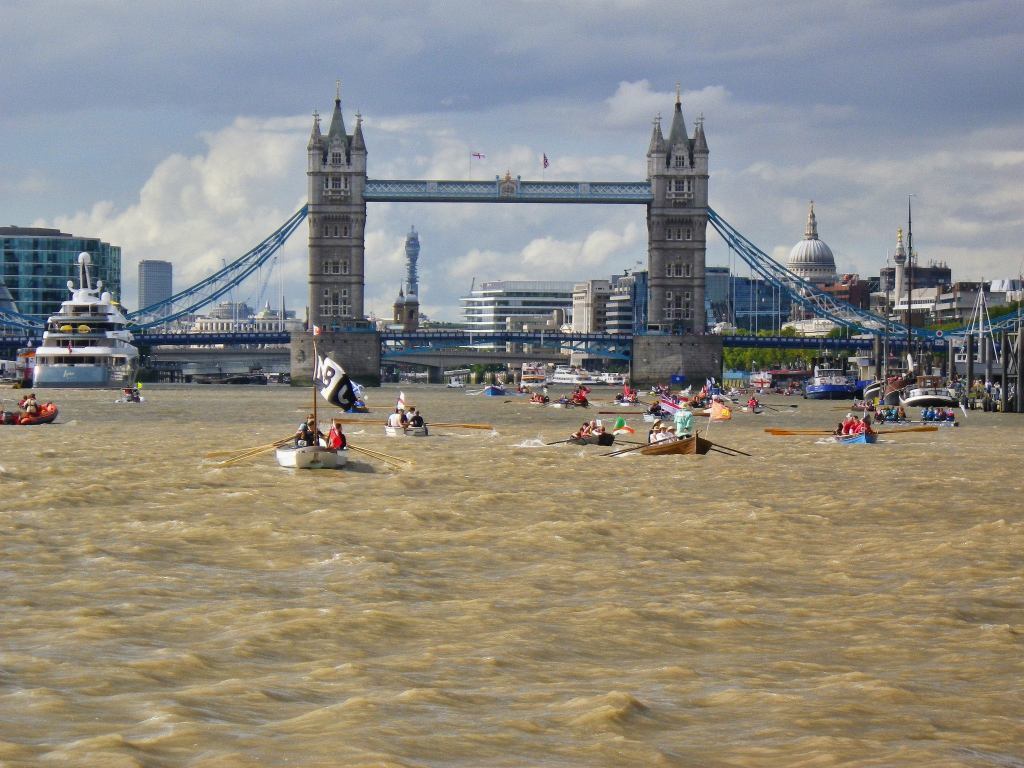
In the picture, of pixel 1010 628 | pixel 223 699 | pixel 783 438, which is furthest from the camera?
pixel 783 438

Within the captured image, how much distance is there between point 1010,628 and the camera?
64.2ft

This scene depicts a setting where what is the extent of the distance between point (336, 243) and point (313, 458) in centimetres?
13396

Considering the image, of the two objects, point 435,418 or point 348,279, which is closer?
point 435,418

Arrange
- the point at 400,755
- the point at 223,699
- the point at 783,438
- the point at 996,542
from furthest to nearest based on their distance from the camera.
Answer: the point at 783,438 → the point at 996,542 → the point at 223,699 → the point at 400,755

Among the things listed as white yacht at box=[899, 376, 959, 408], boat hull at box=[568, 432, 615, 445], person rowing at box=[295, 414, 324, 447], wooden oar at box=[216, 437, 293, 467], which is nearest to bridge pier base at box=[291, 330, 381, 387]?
white yacht at box=[899, 376, 959, 408]

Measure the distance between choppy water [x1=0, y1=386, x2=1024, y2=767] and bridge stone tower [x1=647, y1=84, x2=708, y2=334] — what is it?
13484 cm

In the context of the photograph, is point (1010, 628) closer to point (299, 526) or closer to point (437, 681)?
point (437, 681)

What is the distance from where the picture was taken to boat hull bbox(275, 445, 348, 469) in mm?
41625

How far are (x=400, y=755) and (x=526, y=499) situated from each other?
70.9 ft

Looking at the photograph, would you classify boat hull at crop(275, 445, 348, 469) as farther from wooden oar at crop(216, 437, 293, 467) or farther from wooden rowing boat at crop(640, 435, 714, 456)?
wooden rowing boat at crop(640, 435, 714, 456)

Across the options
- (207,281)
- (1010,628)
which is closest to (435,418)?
(1010,628)

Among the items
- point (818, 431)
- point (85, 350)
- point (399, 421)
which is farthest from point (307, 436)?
point (85, 350)

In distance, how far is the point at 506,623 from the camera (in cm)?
1983

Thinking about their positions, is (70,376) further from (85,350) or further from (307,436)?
(307,436)
